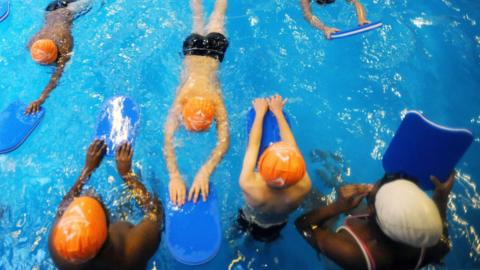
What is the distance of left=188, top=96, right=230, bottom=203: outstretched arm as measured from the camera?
3434 mm

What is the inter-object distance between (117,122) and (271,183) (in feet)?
7.73

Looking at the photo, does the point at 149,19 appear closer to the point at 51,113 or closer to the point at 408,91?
the point at 51,113

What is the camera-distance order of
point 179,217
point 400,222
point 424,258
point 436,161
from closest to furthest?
point 400,222 → point 424,258 → point 436,161 → point 179,217

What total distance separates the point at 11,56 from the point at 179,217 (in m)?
4.28

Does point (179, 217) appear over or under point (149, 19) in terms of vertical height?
under

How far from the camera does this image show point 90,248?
2.07m

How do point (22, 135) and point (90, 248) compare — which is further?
point (22, 135)

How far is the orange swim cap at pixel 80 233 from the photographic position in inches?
79.8

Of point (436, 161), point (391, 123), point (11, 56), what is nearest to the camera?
point (436, 161)

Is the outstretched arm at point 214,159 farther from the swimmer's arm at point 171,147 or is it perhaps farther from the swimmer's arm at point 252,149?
the swimmer's arm at point 252,149

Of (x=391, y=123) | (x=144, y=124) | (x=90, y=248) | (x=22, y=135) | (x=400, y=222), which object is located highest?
(x=400, y=222)

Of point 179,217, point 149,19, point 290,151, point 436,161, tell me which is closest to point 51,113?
point 149,19

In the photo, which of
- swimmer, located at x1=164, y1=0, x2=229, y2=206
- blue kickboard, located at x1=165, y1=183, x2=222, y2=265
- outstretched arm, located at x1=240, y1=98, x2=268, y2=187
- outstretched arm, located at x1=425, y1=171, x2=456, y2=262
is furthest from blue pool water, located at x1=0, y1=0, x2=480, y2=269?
outstretched arm, located at x1=425, y1=171, x2=456, y2=262

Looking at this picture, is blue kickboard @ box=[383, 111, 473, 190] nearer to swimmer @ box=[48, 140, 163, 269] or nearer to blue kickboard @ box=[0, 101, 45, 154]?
swimmer @ box=[48, 140, 163, 269]
